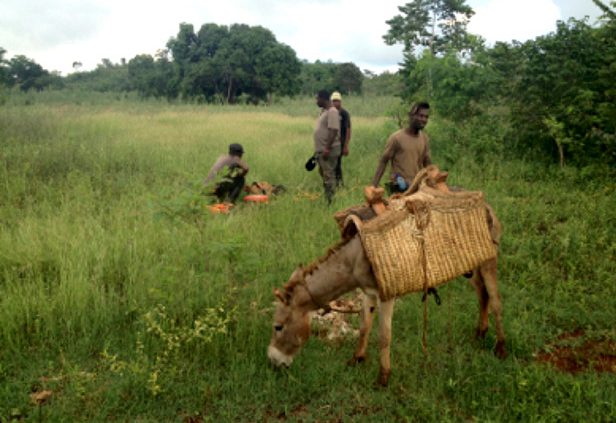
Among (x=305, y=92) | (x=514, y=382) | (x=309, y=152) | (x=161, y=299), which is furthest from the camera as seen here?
(x=305, y=92)

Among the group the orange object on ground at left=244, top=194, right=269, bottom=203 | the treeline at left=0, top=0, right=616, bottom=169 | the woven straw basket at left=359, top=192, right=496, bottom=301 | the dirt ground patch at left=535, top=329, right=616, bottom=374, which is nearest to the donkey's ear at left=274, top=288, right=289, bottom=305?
the woven straw basket at left=359, top=192, right=496, bottom=301

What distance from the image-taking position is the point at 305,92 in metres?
38.6

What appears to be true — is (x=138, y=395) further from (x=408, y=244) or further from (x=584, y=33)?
(x=584, y=33)

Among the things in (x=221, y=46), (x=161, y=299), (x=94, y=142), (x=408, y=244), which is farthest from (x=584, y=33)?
(x=221, y=46)

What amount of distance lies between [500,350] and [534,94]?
6.70 meters

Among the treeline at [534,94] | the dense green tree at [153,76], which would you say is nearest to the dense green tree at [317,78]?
the dense green tree at [153,76]

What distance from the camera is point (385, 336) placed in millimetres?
3162

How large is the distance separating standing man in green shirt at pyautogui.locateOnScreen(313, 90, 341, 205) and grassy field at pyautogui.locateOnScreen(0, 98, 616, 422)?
1.58ft

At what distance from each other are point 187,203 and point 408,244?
84.3 inches

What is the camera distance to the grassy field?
303cm

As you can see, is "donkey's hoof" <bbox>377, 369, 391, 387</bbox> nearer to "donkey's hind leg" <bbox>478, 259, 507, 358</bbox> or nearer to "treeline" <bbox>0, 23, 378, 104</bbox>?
"donkey's hind leg" <bbox>478, 259, 507, 358</bbox>

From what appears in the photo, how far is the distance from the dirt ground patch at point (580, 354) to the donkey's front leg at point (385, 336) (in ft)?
4.43

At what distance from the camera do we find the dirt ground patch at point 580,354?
3.50m

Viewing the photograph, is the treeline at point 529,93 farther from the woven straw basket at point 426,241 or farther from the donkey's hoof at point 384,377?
the donkey's hoof at point 384,377
